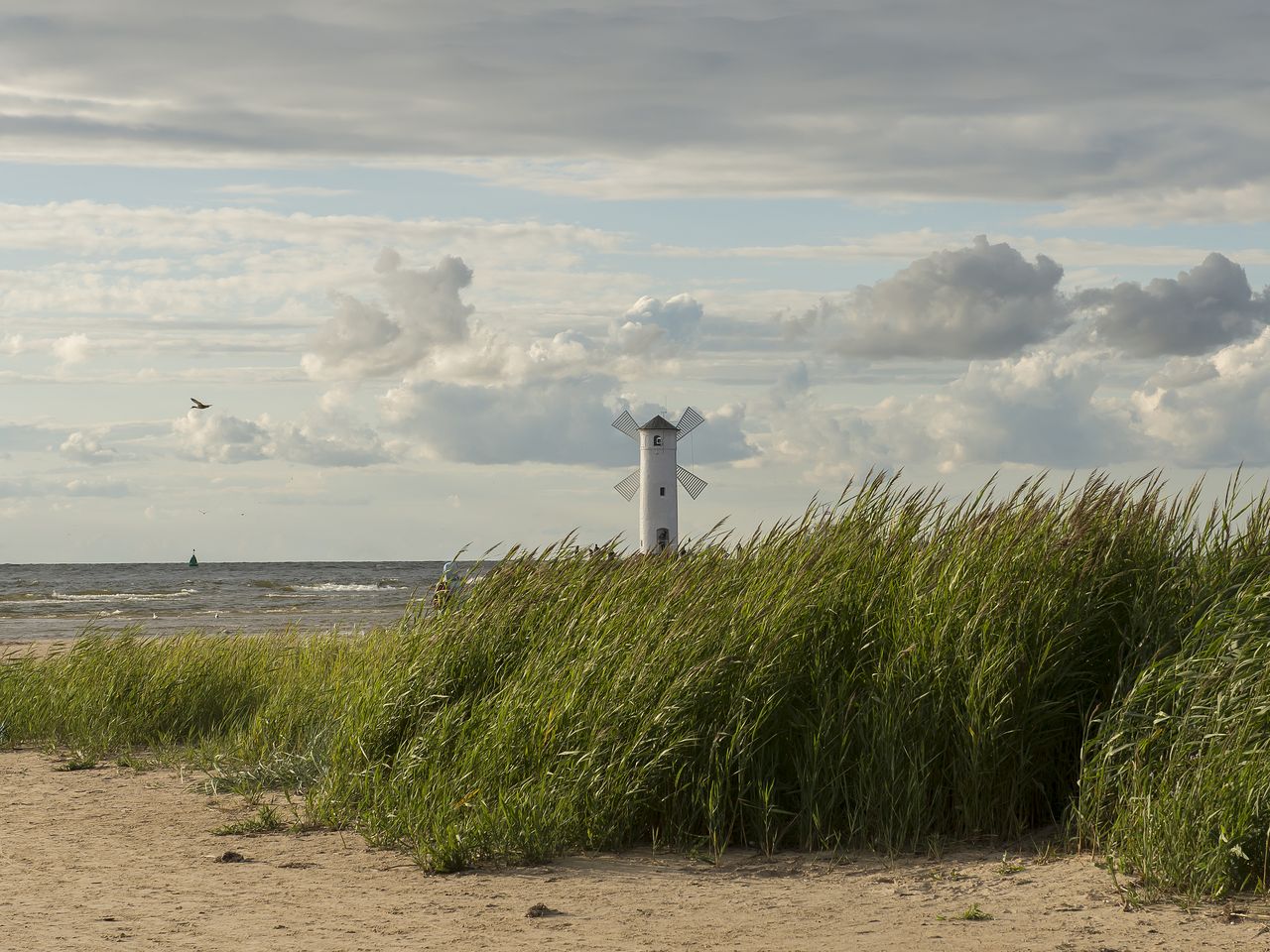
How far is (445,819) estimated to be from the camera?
8594 mm

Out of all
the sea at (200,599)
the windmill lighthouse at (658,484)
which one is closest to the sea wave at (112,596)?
the sea at (200,599)

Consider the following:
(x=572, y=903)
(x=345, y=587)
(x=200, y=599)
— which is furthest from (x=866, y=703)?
(x=345, y=587)

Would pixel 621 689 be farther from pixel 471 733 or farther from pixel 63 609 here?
pixel 63 609

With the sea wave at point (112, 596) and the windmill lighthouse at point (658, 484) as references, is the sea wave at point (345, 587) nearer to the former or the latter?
the sea wave at point (112, 596)

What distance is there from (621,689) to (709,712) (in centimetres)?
63

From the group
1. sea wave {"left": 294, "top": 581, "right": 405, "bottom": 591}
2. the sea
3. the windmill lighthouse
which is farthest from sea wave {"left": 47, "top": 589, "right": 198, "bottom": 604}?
the windmill lighthouse

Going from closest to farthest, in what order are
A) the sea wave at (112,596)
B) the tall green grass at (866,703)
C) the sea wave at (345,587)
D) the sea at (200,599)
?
the tall green grass at (866,703)
the sea at (200,599)
the sea wave at (112,596)
the sea wave at (345,587)

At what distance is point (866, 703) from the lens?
848 centimetres

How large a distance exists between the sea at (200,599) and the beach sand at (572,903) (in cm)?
337

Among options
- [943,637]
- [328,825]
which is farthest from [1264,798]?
[328,825]

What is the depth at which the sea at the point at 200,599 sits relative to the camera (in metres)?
39.2

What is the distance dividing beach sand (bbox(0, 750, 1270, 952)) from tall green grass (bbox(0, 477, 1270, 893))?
12.3 inches

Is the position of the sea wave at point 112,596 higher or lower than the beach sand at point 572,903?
lower

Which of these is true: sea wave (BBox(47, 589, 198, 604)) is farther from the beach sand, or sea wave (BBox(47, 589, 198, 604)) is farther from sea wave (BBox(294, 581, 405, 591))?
the beach sand
